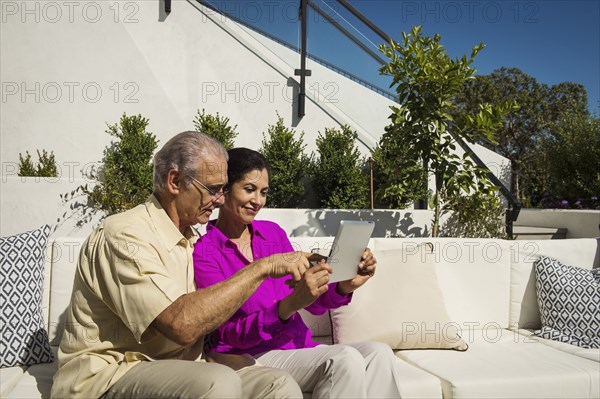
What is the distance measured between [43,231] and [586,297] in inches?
120

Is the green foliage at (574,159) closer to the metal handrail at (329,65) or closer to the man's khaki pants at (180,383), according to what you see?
the metal handrail at (329,65)

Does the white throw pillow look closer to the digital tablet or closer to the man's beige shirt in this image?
the digital tablet

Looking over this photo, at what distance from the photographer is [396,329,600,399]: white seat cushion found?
2.23 meters

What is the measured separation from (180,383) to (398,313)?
1485 millimetres

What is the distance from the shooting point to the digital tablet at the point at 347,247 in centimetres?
181

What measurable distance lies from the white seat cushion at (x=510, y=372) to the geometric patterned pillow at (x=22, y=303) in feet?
5.95

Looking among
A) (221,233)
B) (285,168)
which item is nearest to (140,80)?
(285,168)

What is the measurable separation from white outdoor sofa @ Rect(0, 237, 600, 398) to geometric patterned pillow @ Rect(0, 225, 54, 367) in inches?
2.7

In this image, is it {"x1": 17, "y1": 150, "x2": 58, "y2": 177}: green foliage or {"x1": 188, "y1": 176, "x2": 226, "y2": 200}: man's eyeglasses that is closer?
{"x1": 188, "y1": 176, "x2": 226, "y2": 200}: man's eyeglasses

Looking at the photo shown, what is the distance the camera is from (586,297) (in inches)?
113

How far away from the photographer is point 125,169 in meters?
6.85

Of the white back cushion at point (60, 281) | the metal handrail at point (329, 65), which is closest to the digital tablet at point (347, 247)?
the white back cushion at point (60, 281)

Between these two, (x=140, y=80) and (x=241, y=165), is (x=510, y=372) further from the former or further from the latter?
(x=140, y=80)

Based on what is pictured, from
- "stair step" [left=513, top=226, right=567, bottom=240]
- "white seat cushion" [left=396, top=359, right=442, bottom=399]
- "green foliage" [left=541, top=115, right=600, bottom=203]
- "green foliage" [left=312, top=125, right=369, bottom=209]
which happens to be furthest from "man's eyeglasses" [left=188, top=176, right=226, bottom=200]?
"green foliage" [left=541, top=115, right=600, bottom=203]
